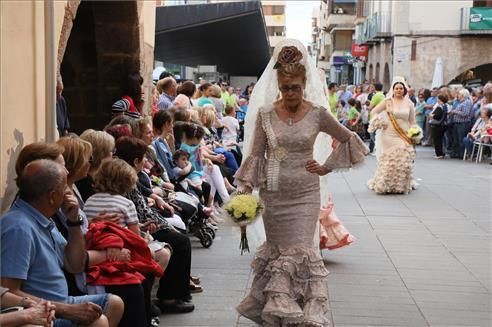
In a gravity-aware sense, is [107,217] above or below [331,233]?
above

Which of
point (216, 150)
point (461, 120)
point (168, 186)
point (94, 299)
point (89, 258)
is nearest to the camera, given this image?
point (94, 299)

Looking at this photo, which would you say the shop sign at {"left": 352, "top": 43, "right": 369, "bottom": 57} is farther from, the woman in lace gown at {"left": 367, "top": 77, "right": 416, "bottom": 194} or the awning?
the woman in lace gown at {"left": 367, "top": 77, "right": 416, "bottom": 194}

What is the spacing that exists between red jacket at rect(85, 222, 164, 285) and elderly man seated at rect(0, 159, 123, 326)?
41cm

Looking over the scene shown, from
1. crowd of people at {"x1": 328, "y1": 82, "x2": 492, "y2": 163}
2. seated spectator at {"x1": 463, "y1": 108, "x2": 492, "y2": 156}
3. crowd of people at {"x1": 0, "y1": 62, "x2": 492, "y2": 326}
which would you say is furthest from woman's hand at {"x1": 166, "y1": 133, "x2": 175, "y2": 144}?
seated spectator at {"x1": 463, "y1": 108, "x2": 492, "y2": 156}

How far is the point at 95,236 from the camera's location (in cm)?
417

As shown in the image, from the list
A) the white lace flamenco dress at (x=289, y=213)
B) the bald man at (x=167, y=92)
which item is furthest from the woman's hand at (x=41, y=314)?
the bald man at (x=167, y=92)

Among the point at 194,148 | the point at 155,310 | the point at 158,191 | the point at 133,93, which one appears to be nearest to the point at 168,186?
the point at 158,191

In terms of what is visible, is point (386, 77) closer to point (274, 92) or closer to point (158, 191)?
point (158, 191)

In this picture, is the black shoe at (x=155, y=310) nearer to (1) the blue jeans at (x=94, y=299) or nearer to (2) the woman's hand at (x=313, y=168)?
(1) the blue jeans at (x=94, y=299)

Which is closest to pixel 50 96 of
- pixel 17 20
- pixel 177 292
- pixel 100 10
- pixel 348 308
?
pixel 17 20

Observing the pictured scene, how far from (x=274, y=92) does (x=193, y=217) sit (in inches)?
94.2

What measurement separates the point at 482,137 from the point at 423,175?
3444 mm

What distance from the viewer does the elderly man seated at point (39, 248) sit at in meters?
3.31

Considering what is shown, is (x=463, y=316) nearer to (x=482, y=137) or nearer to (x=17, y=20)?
(x=17, y=20)
